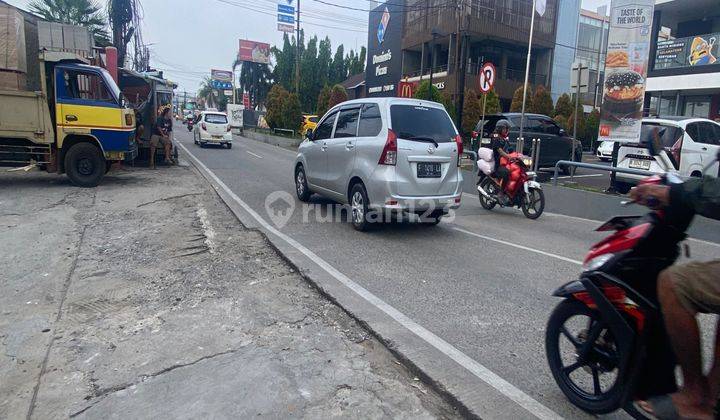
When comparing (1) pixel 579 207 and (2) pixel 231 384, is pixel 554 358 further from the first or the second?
(1) pixel 579 207

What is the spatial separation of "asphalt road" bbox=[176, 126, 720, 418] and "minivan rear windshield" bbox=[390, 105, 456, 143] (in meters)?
1.52

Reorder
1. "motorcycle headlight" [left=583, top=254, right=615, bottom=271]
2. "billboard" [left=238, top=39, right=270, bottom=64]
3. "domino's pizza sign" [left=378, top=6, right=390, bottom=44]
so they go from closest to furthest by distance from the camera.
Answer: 1. "motorcycle headlight" [left=583, top=254, right=615, bottom=271]
2. "domino's pizza sign" [left=378, top=6, right=390, bottom=44]
3. "billboard" [left=238, top=39, right=270, bottom=64]

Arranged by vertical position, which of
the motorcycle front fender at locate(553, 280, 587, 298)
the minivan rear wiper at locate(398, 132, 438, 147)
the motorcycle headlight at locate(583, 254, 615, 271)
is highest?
the minivan rear wiper at locate(398, 132, 438, 147)

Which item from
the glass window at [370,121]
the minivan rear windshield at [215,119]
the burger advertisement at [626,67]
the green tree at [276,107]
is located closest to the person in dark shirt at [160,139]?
the minivan rear windshield at [215,119]

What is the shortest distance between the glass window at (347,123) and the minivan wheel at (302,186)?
68.2 inches

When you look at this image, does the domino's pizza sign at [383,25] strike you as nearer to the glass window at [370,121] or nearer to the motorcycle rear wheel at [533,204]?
the motorcycle rear wheel at [533,204]

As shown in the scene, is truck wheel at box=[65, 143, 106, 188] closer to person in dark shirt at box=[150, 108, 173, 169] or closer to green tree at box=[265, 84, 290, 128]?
person in dark shirt at box=[150, 108, 173, 169]

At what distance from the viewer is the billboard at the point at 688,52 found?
2027 centimetres

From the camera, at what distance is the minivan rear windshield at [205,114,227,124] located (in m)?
24.9

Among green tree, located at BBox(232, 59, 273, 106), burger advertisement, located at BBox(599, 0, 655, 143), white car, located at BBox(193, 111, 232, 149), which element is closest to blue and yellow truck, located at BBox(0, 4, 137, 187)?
burger advertisement, located at BBox(599, 0, 655, 143)

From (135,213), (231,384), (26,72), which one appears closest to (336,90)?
(26,72)

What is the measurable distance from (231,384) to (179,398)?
33 centimetres

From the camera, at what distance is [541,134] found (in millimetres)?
16578

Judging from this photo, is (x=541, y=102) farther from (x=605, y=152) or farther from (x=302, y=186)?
(x=302, y=186)
